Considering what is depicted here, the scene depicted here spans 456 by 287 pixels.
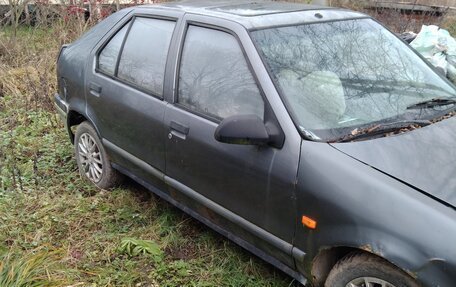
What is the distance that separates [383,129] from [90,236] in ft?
7.31

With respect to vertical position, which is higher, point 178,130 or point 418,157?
point 418,157

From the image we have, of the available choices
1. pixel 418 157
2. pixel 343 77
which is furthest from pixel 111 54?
pixel 418 157

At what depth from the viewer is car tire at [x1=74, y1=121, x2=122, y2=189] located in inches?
155

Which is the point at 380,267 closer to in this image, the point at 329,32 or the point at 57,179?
the point at 329,32

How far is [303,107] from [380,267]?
35.0 inches

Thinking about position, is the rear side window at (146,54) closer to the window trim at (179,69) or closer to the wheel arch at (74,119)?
the window trim at (179,69)

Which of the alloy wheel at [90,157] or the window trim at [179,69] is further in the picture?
the alloy wheel at [90,157]

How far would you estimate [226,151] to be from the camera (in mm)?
2635

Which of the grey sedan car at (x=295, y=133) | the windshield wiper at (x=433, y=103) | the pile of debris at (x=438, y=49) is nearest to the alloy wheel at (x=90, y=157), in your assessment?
the grey sedan car at (x=295, y=133)

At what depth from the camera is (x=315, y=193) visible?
2244 millimetres

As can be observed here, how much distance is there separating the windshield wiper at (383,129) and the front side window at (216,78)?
1.64ft

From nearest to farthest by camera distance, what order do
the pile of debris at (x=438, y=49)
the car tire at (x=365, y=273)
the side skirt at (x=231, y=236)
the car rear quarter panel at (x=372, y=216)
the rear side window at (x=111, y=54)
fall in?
the car rear quarter panel at (x=372, y=216), the car tire at (x=365, y=273), the side skirt at (x=231, y=236), the rear side window at (x=111, y=54), the pile of debris at (x=438, y=49)

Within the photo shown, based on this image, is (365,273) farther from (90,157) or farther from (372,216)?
(90,157)

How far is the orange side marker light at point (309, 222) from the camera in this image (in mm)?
2273
